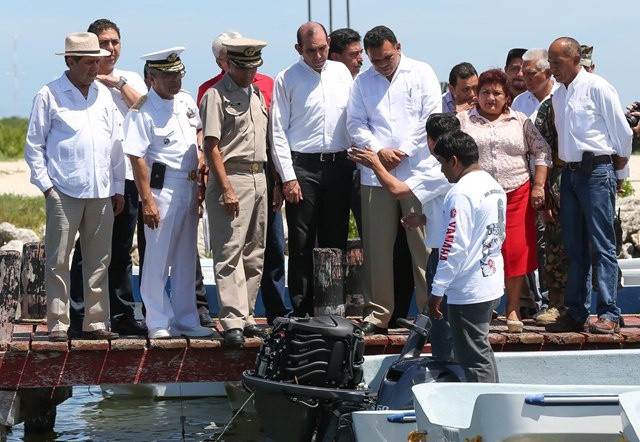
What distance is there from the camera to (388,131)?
29.7 feet

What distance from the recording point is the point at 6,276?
908 centimetres

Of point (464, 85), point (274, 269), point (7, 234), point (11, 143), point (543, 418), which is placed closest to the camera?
point (543, 418)

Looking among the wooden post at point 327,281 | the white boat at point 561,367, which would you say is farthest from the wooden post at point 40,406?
the white boat at point 561,367

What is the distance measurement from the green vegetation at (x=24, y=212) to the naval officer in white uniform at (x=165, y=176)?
46.7 feet

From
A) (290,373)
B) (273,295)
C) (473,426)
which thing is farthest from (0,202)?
(473,426)

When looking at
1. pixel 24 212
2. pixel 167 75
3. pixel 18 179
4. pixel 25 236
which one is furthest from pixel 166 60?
pixel 18 179

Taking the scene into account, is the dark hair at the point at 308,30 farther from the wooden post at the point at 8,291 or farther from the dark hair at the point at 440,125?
the wooden post at the point at 8,291

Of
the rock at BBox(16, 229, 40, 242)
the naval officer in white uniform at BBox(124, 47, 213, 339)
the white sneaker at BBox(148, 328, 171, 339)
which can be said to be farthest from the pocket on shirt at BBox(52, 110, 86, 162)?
the rock at BBox(16, 229, 40, 242)

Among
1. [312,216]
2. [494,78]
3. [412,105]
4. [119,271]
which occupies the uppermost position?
[494,78]

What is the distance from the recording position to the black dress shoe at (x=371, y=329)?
9.12 meters

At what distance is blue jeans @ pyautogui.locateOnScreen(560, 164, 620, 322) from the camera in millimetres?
8883

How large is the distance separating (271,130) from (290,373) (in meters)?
2.07

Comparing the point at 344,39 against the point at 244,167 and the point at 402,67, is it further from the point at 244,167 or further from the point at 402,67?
the point at 244,167

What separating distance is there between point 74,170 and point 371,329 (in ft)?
7.33
